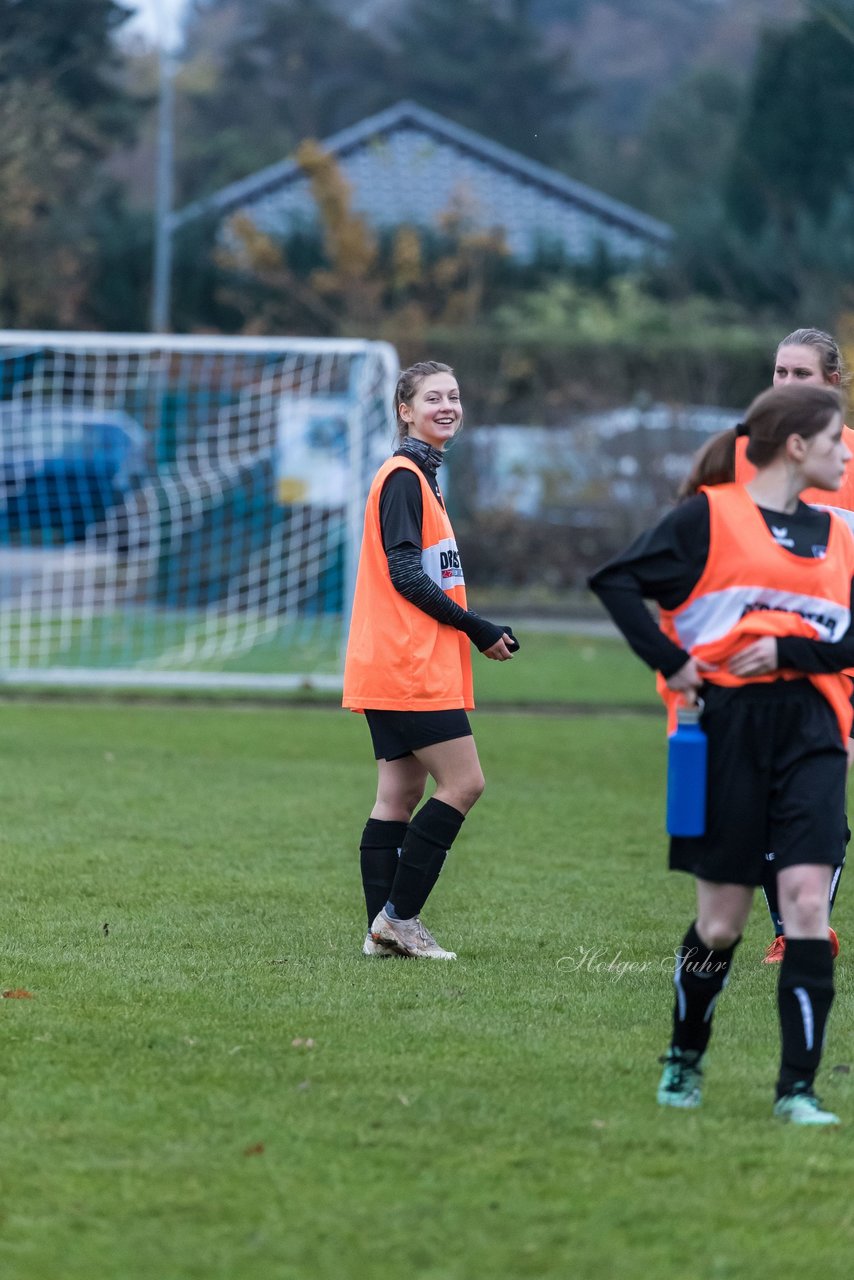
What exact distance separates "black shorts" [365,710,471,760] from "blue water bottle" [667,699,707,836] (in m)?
1.68

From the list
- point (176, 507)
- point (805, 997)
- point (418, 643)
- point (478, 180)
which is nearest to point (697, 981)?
point (805, 997)

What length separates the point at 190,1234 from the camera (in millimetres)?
3547

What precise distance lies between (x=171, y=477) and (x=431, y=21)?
1407 inches

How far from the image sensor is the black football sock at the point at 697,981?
14.3 feet

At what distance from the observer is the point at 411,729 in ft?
19.4

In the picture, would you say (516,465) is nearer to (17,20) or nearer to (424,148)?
(17,20)

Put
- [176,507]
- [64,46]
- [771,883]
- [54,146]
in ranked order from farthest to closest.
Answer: [54,146] → [64,46] → [176,507] → [771,883]

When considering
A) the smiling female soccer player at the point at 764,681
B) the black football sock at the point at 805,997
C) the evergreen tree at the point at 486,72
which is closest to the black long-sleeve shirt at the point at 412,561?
the smiling female soccer player at the point at 764,681

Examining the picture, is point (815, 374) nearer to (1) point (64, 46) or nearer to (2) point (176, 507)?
(2) point (176, 507)

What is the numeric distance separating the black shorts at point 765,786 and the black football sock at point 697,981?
197 millimetres

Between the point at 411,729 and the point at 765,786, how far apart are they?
1.85 metres

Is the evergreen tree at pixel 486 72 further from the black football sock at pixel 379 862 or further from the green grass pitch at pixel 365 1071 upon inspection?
the black football sock at pixel 379 862

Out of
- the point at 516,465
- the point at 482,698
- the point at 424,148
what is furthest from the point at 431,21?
the point at 482,698

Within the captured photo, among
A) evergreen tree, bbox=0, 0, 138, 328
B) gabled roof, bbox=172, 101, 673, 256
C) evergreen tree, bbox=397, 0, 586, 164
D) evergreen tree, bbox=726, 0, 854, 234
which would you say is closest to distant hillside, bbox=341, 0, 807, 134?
evergreen tree, bbox=397, 0, 586, 164
